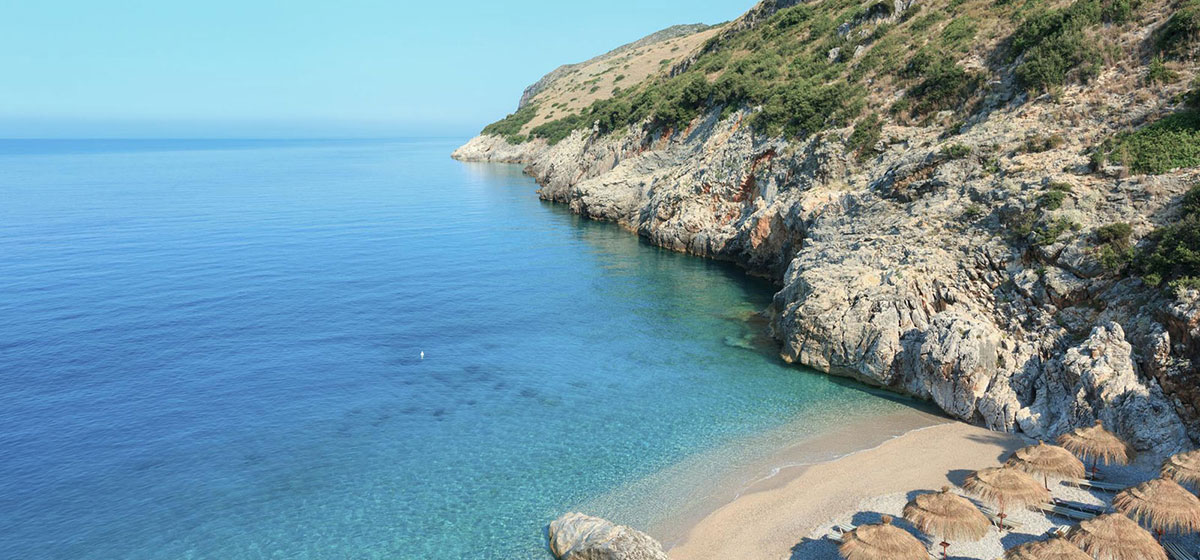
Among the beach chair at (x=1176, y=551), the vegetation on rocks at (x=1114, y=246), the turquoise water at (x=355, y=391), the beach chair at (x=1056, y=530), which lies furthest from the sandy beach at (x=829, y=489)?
the vegetation on rocks at (x=1114, y=246)

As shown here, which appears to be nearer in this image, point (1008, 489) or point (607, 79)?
point (1008, 489)

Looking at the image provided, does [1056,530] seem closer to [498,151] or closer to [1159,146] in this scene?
[1159,146]

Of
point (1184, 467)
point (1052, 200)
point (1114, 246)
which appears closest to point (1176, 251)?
point (1114, 246)

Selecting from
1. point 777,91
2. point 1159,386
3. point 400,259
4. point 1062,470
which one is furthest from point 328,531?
point 777,91

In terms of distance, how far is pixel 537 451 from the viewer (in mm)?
24562

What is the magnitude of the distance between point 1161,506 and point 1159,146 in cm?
1795

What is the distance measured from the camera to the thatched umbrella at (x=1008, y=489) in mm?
18938

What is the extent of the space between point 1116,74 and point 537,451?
33601mm

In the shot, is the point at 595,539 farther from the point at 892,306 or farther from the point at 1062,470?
the point at 892,306

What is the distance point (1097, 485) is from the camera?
20.6m

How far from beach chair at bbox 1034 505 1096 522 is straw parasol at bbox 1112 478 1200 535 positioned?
1081 millimetres

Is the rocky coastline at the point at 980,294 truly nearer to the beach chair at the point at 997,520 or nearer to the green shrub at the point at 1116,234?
the green shrub at the point at 1116,234

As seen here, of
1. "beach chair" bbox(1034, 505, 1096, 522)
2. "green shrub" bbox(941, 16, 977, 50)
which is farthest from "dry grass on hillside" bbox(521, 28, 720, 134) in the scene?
"beach chair" bbox(1034, 505, 1096, 522)

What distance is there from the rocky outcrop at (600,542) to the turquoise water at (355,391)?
3.49 ft
